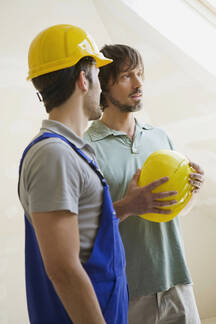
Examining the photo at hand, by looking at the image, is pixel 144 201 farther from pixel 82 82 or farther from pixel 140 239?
pixel 82 82

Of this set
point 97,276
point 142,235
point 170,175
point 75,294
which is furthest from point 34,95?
point 75,294

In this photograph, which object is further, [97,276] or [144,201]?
[144,201]

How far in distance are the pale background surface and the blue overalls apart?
1622 millimetres

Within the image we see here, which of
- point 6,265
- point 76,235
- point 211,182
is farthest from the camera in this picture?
point 211,182

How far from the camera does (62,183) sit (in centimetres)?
103

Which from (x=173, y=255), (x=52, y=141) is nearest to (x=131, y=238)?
(x=173, y=255)

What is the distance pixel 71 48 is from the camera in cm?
126

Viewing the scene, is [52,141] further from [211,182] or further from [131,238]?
[211,182]

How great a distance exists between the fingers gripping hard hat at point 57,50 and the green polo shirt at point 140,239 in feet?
1.91

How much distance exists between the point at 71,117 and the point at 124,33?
71.2 inches

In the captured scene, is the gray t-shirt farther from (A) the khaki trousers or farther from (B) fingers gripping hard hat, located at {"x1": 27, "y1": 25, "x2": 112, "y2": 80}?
(A) the khaki trousers

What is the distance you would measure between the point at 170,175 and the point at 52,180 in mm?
585

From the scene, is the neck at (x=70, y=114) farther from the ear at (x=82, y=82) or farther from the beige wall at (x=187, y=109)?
the beige wall at (x=187, y=109)

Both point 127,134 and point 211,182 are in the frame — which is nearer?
point 127,134
